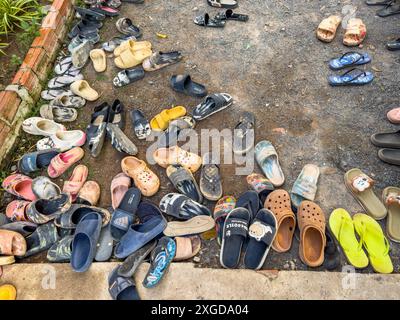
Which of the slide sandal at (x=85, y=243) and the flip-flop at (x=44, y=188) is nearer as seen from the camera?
the slide sandal at (x=85, y=243)

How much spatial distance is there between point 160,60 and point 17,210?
2048mm

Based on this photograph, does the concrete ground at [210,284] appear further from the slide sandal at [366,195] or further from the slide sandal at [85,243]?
the slide sandal at [366,195]

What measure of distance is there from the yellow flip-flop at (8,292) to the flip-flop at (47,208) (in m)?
0.51

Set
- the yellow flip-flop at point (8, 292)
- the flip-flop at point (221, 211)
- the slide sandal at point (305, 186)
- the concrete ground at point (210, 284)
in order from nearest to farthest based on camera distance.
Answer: the concrete ground at point (210, 284) < the yellow flip-flop at point (8, 292) < the flip-flop at point (221, 211) < the slide sandal at point (305, 186)

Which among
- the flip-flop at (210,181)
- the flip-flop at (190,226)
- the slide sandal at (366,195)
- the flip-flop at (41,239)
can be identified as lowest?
the flip-flop at (41,239)

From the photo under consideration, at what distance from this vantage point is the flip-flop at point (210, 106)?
10.4 feet

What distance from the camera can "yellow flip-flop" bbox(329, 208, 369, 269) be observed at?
2.37 metres

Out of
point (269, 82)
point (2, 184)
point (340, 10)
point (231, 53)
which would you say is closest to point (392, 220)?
point (269, 82)

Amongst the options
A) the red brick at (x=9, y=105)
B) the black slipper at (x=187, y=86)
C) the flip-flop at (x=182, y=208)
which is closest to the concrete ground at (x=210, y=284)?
the flip-flop at (x=182, y=208)

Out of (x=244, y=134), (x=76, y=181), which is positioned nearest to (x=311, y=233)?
(x=244, y=134)

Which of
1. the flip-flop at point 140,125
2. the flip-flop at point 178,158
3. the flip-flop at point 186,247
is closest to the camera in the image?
the flip-flop at point 186,247

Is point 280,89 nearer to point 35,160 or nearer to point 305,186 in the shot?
point 305,186

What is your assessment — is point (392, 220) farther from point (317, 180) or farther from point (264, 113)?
point (264, 113)

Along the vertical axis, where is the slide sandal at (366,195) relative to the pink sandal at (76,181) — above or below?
above
